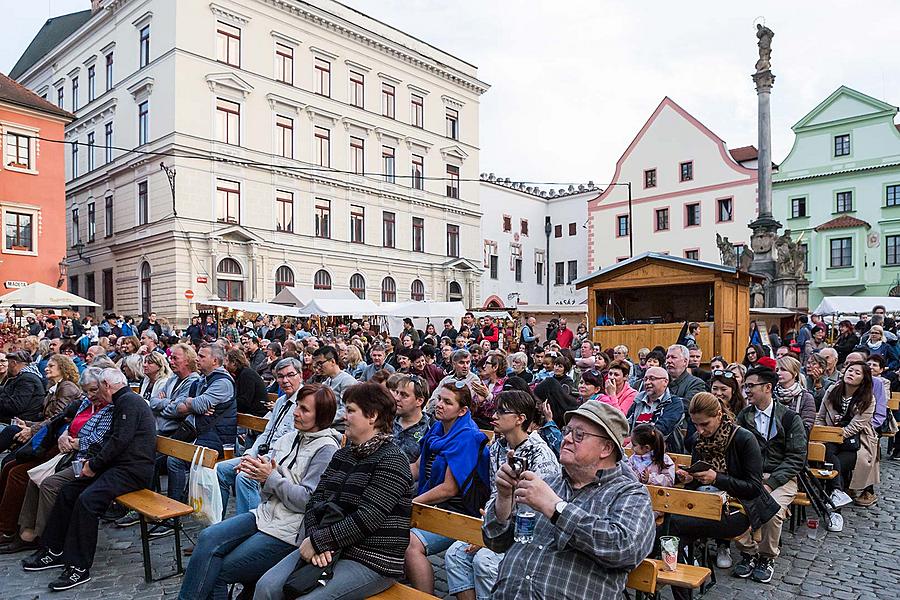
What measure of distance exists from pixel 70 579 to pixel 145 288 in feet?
96.2

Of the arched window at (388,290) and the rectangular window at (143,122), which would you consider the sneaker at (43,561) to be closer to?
the rectangular window at (143,122)

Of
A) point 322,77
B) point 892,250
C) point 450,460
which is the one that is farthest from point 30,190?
point 892,250

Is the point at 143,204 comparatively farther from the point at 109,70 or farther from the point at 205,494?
the point at 205,494

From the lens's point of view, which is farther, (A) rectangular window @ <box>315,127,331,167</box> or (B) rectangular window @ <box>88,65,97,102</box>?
(A) rectangular window @ <box>315,127,331,167</box>

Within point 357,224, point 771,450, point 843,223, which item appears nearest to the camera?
point 771,450

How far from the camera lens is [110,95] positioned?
34562mm

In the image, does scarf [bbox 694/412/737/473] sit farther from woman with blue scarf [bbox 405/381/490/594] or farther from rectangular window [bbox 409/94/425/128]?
rectangular window [bbox 409/94/425/128]

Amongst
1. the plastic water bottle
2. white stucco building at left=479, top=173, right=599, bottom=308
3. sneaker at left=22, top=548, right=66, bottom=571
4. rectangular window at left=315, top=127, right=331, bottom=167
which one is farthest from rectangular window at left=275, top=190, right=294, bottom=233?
the plastic water bottle

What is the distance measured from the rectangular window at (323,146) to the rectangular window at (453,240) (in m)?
10.0

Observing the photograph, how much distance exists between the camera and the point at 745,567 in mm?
5418

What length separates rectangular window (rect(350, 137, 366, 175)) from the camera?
38.1 metres

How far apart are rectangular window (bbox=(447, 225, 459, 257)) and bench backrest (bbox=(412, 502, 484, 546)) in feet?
129

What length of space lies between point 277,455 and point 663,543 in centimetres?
267

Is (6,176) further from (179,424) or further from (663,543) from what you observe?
(663,543)
